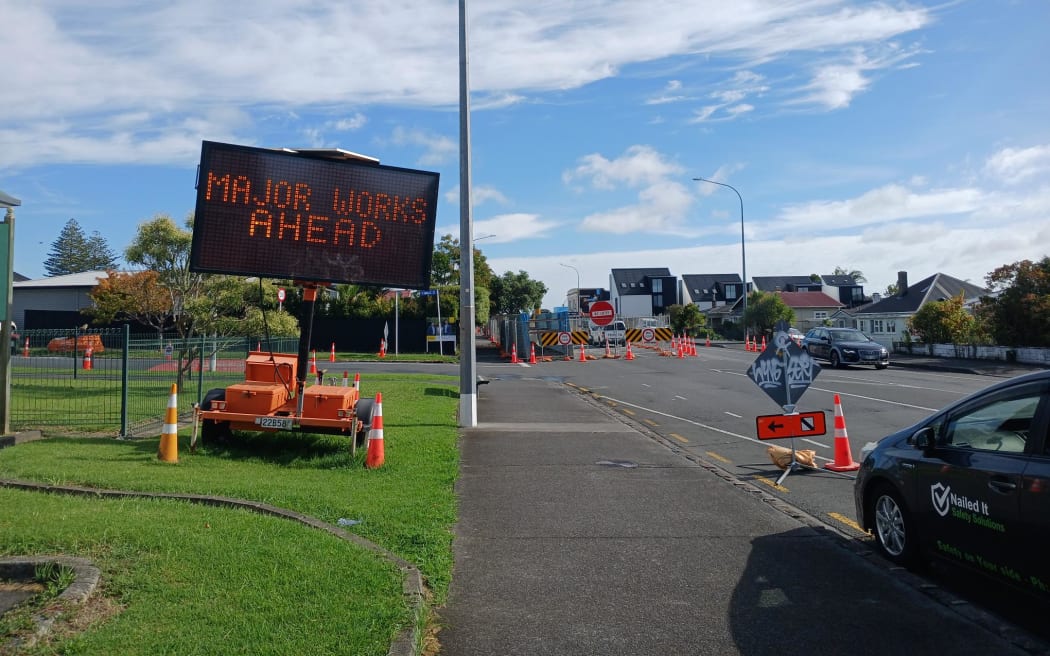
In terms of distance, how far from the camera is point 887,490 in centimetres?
646

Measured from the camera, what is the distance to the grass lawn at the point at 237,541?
176 inches

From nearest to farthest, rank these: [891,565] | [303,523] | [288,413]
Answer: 1. [891,565]
2. [303,523]
3. [288,413]

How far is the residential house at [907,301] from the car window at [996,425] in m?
49.3

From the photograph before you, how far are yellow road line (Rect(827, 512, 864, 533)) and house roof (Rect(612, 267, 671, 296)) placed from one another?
9804 centimetres

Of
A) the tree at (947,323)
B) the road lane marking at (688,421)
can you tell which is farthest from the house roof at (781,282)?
the road lane marking at (688,421)

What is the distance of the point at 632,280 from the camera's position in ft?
351

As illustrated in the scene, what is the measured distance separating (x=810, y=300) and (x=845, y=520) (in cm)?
8425

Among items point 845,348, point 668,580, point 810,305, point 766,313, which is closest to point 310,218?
point 668,580

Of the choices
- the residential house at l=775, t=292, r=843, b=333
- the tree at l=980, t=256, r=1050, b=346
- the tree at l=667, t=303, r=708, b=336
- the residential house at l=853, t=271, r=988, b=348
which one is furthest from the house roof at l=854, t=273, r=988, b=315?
the residential house at l=775, t=292, r=843, b=333

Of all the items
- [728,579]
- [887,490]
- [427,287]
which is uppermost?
[427,287]

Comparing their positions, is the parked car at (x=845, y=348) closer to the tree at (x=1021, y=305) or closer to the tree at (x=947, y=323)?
the tree at (x=1021, y=305)

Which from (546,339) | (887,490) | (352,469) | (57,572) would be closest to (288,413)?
(352,469)

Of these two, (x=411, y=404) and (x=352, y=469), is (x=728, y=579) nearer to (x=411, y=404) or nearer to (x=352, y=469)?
(x=352, y=469)

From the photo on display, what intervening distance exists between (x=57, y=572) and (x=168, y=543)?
0.80 m
